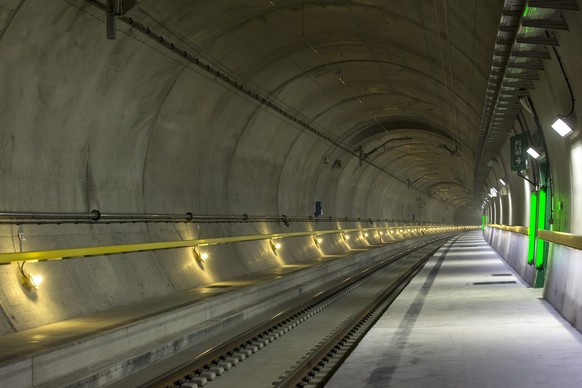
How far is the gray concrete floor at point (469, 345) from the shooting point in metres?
8.40

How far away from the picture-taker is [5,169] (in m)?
11.9

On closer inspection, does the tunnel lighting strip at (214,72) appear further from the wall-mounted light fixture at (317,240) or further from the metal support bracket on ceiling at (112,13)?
the wall-mounted light fixture at (317,240)

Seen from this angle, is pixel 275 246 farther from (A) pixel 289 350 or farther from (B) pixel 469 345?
(B) pixel 469 345

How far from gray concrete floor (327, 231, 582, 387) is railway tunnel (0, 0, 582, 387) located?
0.17m

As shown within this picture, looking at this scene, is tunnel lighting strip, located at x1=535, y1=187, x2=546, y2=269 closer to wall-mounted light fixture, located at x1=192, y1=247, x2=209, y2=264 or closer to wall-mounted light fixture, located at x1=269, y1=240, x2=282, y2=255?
wall-mounted light fixture, located at x1=192, y1=247, x2=209, y2=264

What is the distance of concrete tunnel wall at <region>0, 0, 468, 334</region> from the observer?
11.8 m

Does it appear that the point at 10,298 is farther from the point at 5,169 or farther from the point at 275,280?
the point at 275,280

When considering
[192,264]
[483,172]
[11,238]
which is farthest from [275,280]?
[483,172]

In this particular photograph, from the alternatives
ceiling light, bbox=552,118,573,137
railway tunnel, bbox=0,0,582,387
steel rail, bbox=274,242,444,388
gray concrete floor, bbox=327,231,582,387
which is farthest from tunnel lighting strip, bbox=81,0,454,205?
ceiling light, bbox=552,118,573,137

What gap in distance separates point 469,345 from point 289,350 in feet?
10.2

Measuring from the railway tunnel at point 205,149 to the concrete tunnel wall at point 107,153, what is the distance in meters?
0.04

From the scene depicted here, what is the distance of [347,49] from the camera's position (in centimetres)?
2142

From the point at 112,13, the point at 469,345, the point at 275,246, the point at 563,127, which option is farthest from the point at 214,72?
the point at 275,246

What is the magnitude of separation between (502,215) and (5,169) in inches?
1120
